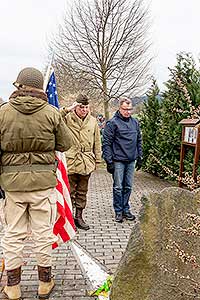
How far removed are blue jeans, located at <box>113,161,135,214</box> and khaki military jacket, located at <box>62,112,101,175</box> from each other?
60 centimetres

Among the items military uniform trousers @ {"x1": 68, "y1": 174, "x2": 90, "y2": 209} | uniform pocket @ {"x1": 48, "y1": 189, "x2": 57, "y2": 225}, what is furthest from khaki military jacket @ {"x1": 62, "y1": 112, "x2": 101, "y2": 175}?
uniform pocket @ {"x1": 48, "y1": 189, "x2": 57, "y2": 225}

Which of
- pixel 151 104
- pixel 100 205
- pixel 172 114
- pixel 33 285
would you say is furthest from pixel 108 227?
pixel 151 104

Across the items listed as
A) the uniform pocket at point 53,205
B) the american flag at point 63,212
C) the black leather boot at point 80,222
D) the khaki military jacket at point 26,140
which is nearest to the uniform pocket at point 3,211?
the khaki military jacket at point 26,140

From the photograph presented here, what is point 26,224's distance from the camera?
3957mm

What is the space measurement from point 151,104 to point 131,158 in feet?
19.9

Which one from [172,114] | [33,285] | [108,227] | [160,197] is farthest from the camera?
[172,114]

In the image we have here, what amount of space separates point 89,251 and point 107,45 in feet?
49.9

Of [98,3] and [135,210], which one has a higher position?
[98,3]

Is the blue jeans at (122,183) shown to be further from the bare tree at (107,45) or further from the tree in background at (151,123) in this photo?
the bare tree at (107,45)

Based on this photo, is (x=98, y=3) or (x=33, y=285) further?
(x=98, y=3)

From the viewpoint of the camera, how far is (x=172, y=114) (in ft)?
34.7

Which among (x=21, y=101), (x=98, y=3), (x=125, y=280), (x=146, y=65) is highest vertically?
(x=98, y=3)

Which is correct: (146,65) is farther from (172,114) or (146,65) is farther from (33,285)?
(33,285)

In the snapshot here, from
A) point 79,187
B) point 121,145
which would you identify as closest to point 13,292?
point 79,187
